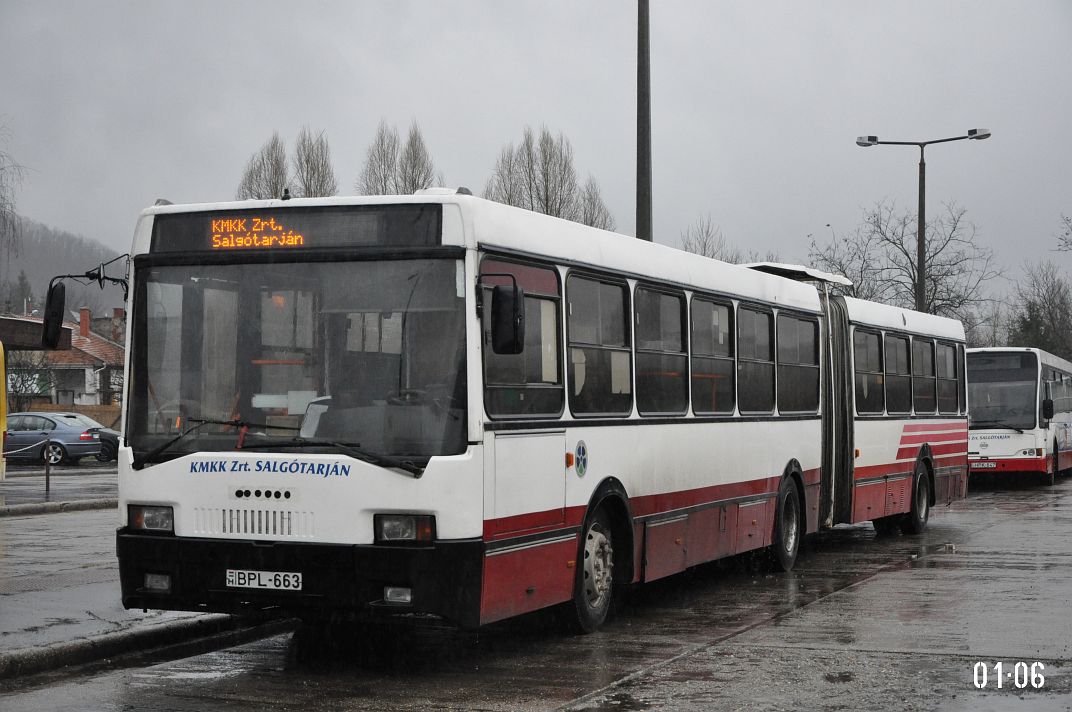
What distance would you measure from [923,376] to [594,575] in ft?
35.7

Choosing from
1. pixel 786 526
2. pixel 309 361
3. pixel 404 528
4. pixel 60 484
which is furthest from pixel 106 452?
pixel 404 528

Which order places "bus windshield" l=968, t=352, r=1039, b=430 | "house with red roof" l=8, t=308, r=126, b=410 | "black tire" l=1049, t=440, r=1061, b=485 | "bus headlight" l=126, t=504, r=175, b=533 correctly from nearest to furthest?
"bus headlight" l=126, t=504, r=175, b=533 < "bus windshield" l=968, t=352, r=1039, b=430 < "black tire" l=1049, t=440, r=1061, b=485 < "house with red roof" l=8, t=308, r=126, b=410

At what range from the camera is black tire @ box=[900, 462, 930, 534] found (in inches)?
777

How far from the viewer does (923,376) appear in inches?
801

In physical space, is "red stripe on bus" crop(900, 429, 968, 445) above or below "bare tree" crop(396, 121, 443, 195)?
below

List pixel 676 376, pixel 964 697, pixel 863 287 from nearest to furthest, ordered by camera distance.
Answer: pixel 964 697 → pixel 676 376 → pixel 863 287

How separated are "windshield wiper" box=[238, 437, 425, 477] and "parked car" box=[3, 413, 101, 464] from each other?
115 ft

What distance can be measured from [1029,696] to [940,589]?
5.17m

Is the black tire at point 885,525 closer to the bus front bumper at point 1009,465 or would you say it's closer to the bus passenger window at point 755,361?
the bus passenger window at point 755,361

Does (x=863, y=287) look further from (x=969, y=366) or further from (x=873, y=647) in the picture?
(x=873, y=647)

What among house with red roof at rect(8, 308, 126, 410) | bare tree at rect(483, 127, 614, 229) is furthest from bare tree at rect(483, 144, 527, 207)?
house with red roof at rect(8, 308, 126, 410)

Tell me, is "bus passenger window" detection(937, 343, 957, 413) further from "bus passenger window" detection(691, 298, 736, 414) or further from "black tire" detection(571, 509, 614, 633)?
"black tire" detection(571, 509, 614, 633)

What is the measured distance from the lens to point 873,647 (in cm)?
1002

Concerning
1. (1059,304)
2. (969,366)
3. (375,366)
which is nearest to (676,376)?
(375,366)
